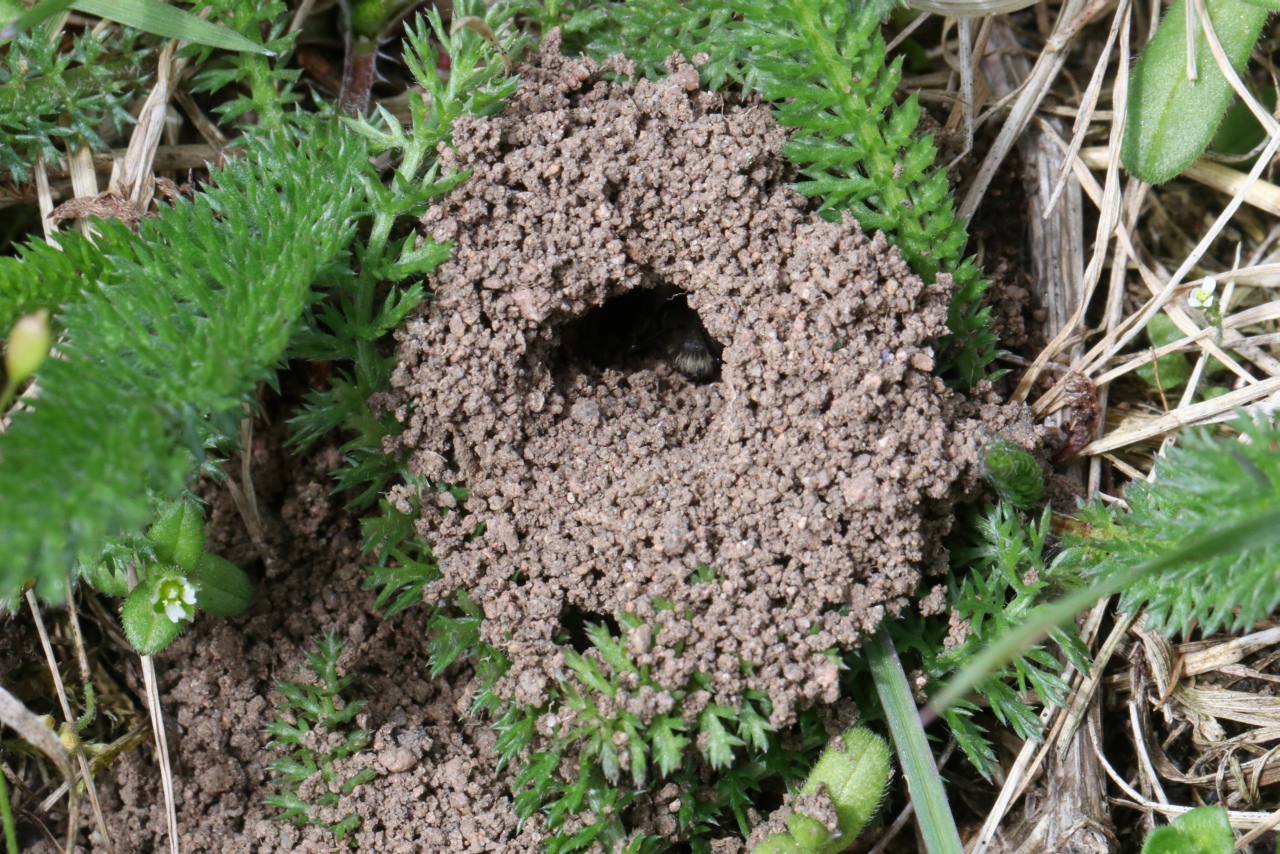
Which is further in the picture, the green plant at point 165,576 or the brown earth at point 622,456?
the green plant at point 165,576

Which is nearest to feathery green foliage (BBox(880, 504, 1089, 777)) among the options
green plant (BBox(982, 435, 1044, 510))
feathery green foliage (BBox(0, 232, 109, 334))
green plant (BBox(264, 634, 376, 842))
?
green plant (BBox(982, 435, 1044, 510))

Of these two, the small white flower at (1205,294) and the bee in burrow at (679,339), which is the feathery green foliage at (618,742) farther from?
the small white flower at (1205,294)

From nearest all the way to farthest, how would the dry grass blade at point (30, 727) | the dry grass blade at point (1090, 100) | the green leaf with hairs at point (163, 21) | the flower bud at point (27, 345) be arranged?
the flower bud at point (27, 345) < the dry grass blade at point (30, 727) < the green leaf with hairs at point (163, 21) < the dry grass blade at point (1090, 100)

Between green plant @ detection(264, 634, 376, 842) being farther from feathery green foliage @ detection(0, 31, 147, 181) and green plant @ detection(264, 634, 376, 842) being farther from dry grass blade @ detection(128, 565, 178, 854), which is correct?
feathery green foliage @ detection(0, 31, 147, 181)

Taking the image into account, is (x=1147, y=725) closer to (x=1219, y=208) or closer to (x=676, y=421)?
(x=676, y=421)

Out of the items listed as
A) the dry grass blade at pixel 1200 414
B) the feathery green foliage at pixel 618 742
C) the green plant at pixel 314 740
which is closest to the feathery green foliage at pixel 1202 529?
the dry grass blade at pixel 1200 414

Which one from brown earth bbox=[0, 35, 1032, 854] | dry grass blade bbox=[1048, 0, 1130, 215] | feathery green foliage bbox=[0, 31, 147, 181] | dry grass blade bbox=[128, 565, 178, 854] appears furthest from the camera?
dry grass blade bbox=[1048, 0, 1130, 215]

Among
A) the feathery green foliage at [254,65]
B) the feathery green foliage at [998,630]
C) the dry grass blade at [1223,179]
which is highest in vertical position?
the feathery green foliage at [254,65]

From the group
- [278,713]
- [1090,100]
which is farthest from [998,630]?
[278,713]
